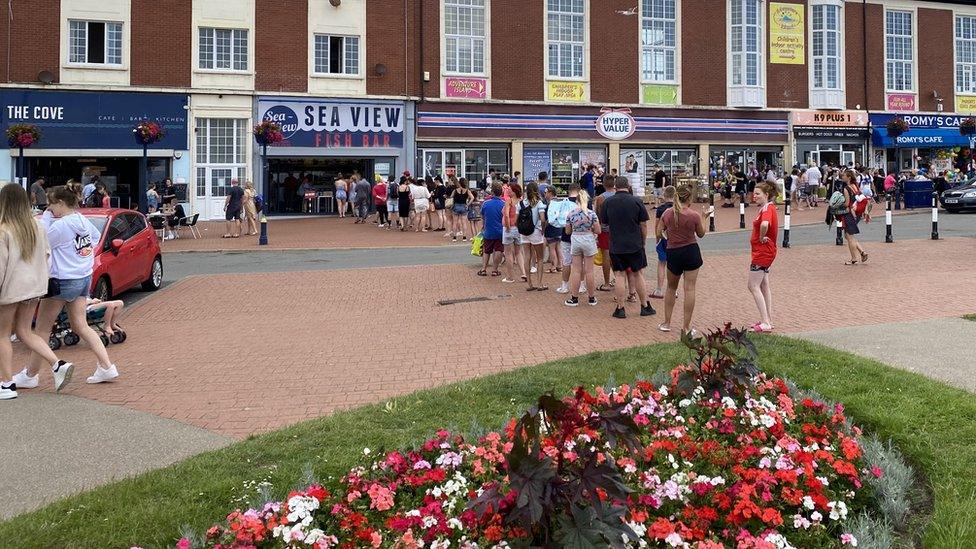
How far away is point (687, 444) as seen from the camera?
207 inches

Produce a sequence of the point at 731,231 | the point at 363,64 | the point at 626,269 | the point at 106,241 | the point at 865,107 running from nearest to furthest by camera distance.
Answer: the point at 626,269 < the point at 106,241 < the point at 731,231 < the point at 363,64 < the point at 865,107

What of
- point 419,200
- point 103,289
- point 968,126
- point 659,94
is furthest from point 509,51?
point 103,289

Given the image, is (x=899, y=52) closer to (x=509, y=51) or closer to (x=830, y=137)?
(x=830, y=137)

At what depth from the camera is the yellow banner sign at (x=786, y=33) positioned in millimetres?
39031

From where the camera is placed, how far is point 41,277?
754 centimetres

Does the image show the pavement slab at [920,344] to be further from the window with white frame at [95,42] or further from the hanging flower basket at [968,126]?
the hanging flower basket at [968,126]

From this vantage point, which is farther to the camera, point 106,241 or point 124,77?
point 124,77

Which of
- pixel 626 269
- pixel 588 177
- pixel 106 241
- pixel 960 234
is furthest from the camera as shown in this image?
pixel 588 177

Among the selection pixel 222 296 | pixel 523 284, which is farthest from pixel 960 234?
pixel 222 296

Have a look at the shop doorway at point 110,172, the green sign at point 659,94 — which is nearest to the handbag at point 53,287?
the shop doorway at point 110,172

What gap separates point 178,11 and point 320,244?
13.3 metres

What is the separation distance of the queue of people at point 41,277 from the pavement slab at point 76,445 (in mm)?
469

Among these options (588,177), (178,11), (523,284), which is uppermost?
(178,11)

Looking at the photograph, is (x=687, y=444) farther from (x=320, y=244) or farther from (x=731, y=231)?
(x=731, y=231)
